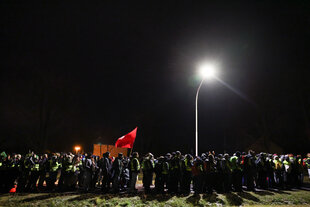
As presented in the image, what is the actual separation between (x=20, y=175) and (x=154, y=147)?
39030 mm

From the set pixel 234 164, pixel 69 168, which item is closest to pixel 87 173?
pixel 69 168

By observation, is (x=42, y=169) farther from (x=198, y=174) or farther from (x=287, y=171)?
(x=287, y=171)

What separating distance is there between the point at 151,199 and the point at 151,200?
17 cm

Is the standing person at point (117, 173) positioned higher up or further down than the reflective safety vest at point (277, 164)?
further down

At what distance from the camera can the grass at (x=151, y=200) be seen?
898 centimetres

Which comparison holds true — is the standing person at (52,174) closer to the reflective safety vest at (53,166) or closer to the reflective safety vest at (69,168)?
the reflective safety vest at (53,166)

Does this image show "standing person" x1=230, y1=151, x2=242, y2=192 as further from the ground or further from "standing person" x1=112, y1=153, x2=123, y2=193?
"standing person" x1=112, y1=153, x2=123, y2=193

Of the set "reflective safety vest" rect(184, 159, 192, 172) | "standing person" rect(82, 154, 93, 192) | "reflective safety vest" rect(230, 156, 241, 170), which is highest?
"reflective safety vest" rect(230, 156, 241, 170)

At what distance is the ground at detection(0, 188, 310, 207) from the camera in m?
8.99

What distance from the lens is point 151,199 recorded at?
966 cm

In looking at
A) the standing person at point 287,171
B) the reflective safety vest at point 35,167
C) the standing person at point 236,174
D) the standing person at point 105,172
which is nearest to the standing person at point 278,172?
the standing person at point 287,171

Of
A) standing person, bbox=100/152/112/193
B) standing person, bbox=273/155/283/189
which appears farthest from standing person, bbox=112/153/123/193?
standing person, bbox=273/155/283/189

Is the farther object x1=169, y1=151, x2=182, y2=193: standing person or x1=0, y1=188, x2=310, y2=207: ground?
x1=169, y1=151, x2=182, y2=193: standing person

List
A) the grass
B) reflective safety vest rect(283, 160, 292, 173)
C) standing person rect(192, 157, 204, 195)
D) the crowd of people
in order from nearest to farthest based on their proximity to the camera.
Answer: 1. the grass
2. standing person rect(192, 157, 204, 195)
3. the crowd of people
4. reflective safety vest rect(283, 160, 292, 173)
